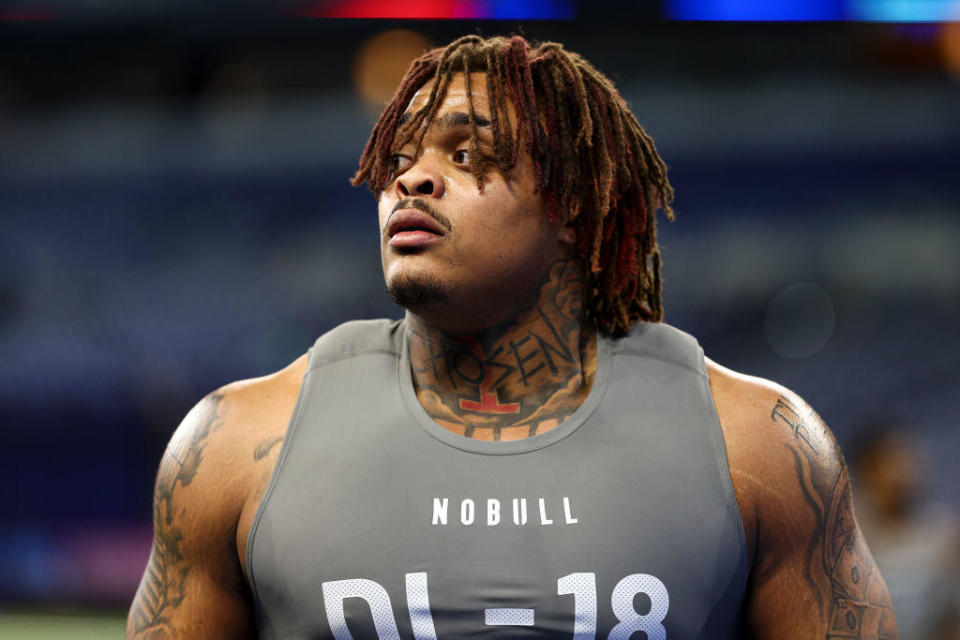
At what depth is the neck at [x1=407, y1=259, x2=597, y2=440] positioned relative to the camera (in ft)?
6.21

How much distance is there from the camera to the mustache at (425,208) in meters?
1.80

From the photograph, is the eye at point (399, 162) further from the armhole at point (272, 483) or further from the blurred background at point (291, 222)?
the blurred background at point (291, 222)

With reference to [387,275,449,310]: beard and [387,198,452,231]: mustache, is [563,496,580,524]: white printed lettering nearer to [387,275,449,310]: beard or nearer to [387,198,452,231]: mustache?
[387,275,449,310]: beard

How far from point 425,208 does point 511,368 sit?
0.35 m

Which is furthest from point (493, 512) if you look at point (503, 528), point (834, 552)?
point (834, 552)

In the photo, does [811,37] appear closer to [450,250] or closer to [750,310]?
[750,310]

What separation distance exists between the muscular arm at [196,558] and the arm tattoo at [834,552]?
3.28 feet

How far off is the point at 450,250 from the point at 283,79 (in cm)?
574

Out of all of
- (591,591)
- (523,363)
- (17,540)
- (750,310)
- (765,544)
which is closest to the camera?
(591,591)

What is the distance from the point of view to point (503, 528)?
1.73m

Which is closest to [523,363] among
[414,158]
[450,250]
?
[450,250]

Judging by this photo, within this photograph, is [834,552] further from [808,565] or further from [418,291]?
[418,291]

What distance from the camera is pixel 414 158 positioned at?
1.91 meters

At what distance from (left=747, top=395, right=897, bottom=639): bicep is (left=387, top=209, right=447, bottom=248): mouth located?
713mm
